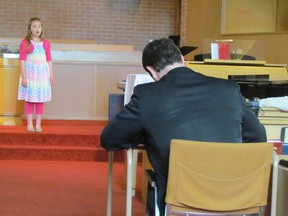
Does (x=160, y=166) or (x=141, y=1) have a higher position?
(x=141, y=1)

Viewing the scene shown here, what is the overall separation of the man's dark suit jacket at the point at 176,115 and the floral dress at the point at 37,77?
3.60 meters

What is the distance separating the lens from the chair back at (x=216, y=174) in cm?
204

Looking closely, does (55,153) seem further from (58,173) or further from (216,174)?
(216,174)

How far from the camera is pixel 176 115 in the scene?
2.18 metres

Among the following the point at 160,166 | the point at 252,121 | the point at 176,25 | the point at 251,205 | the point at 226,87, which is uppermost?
the point at 176,25

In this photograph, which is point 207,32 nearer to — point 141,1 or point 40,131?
point 141,1

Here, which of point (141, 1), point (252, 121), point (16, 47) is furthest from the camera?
point (141, 1)

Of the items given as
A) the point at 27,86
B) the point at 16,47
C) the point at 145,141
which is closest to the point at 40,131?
the point at 27,86

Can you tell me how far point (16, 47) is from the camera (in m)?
6.90

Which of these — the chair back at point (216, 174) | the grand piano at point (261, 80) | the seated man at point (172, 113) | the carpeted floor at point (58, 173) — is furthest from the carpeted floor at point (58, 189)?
the chair back at point (216, 174)

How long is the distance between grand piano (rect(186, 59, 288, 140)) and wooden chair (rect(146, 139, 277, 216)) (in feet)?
2.71

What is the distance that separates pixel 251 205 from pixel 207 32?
696 centimetres

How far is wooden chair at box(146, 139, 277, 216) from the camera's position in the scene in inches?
80.4

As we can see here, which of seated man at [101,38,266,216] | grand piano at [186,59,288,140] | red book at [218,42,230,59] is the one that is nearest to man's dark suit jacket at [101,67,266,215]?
seated man at [101,38,266,216]
